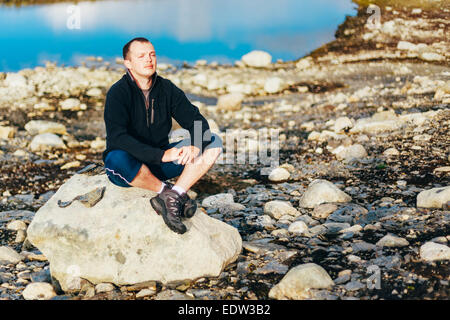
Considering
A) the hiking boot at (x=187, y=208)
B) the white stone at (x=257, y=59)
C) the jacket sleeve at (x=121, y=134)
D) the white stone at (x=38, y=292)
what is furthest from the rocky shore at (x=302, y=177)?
the white stone at (x=257, y=59)

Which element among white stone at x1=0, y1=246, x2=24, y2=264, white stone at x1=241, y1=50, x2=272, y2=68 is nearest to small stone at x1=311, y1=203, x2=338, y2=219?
white stone at x1=0, y1=246, x2=24, y2=264

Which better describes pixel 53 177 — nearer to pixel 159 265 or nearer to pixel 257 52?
pixel 159 265

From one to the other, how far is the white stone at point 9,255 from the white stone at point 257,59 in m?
18.1

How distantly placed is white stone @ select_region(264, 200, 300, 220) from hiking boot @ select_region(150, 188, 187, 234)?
A: 192 centimetres

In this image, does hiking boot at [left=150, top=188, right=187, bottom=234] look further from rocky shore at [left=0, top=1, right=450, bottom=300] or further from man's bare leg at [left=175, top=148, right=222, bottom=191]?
rocky shore at [left=0, top=1, right=450, bottom=300]

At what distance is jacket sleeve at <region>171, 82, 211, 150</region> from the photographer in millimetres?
5555

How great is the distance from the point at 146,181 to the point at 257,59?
18.3 metres

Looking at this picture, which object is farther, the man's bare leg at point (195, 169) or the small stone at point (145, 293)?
the man's bare leg at point (195, 169)

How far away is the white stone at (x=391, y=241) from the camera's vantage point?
5.04m

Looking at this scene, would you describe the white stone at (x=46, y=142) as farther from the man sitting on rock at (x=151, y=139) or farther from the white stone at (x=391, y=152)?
the white stone at (x=391, y=152)

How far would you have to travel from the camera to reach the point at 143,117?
5.45m

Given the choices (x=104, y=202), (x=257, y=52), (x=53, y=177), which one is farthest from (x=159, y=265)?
(x=257, y=52)
